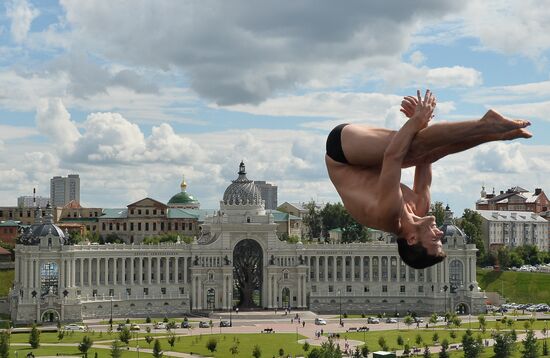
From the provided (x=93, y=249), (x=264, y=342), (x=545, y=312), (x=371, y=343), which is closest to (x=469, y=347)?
(x=371, y=343)

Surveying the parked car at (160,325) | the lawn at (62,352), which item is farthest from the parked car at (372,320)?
the lawn at (62,352)

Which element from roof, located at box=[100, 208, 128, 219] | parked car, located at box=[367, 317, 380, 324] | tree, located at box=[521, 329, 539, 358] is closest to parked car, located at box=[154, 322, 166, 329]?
parked car, located at box=[367, 317, 380, 324]

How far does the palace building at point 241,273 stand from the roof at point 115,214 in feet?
→ 196

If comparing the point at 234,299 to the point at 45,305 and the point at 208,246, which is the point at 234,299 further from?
the point at 45,305

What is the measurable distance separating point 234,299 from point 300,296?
9328mm

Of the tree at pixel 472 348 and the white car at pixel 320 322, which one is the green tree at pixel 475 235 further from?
the tree at pixel 472 348

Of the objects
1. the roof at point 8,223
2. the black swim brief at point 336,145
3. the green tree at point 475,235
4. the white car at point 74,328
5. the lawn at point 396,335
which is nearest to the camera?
the black swim brief at point 336,145

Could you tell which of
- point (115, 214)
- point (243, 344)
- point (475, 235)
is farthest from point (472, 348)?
point (115, 214)

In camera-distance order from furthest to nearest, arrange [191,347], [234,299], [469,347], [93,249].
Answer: [234,299] < [93,249] < [191,347] < [469,347]

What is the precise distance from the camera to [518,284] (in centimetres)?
14000

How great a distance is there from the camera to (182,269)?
5128 inches

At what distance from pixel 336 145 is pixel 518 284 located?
132 metres

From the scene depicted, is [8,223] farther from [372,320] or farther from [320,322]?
[372,320]

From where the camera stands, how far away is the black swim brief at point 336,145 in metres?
13.1
